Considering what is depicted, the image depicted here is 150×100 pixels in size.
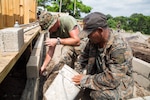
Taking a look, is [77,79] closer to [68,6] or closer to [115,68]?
[115,68]

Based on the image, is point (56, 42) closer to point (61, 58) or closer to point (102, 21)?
point (61, 58)

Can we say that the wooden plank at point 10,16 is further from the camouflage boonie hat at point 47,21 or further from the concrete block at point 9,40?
the concrete block at point 9,40

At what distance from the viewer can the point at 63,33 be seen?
3.87 meters

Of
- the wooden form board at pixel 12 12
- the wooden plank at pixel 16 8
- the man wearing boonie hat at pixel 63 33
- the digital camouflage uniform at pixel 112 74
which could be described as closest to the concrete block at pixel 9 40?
the digital camouflage uniform at pixel 112 74

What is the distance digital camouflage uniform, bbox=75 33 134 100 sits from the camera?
2.40 metres

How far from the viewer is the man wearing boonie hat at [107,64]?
240 cm

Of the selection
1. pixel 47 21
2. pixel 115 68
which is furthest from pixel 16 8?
pixel 115 68

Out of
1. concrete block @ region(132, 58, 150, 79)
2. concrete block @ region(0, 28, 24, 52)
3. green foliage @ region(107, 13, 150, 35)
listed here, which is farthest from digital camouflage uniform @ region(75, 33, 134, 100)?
green foliage @ region(107, 13, 150, 35)

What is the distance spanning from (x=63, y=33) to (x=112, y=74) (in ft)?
5.72

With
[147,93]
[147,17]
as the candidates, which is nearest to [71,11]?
[147,17]

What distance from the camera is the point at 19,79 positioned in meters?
4.29

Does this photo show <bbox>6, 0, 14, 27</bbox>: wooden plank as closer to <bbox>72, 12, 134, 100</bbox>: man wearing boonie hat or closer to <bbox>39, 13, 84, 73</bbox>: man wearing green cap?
<bbox>39, 13, 84, 73</bbox>: man wearing green cap

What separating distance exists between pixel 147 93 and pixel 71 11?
54279 mm

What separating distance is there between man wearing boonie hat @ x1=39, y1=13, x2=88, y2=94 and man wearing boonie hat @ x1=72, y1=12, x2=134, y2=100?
95 cm
